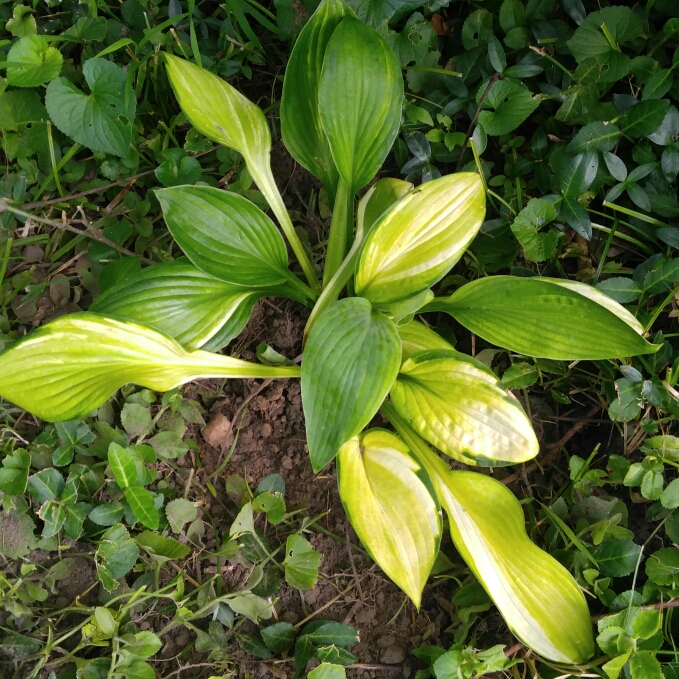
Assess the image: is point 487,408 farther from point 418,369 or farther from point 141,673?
point 141,673

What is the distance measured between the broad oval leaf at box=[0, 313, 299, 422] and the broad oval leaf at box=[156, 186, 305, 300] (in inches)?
6.1

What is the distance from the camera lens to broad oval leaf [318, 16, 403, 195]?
91 cm

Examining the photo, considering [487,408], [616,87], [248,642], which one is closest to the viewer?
[487,408]

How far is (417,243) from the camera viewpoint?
924 millimetres

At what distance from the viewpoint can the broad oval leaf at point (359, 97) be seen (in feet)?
2.99

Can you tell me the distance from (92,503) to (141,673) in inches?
11.7

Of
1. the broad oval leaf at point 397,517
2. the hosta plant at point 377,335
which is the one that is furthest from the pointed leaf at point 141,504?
the broad oval leaf at point 397,517

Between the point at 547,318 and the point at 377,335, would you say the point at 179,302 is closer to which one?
the point at 377,335

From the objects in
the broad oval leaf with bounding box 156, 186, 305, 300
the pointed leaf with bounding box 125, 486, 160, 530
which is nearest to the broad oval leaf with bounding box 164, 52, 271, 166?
the broad oval leaf with bounding box 156, 186, 305, 300

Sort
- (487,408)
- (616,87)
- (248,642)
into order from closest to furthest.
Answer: (487,408)
(248,642)
(616,87)

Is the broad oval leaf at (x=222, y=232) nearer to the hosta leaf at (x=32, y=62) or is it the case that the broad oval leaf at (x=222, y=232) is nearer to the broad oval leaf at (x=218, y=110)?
the broad oval leaf at (x=218, y=110)

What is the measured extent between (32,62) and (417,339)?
2.92 ft

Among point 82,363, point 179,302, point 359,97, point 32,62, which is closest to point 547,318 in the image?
point 359,97

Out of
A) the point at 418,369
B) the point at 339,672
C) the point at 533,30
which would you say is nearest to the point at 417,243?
the point at 418,369
